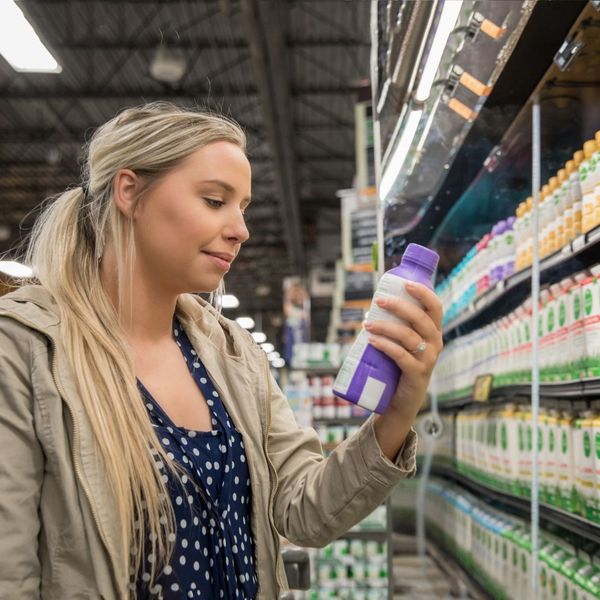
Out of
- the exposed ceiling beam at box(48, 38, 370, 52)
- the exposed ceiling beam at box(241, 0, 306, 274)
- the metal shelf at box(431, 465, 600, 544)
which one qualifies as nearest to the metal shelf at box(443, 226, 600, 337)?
the metal shelf at box(431, 465, 600, 544)

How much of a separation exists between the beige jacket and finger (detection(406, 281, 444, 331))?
289 mm

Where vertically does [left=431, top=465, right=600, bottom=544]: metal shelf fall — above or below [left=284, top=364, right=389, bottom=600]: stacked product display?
above

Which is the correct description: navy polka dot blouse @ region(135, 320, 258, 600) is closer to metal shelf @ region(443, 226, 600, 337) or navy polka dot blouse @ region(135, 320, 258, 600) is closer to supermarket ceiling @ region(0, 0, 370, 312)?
metal shelf @ region(443, 226, 600, 337)

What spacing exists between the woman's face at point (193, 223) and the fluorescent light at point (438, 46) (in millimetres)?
1133

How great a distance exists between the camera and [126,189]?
60.5 inches

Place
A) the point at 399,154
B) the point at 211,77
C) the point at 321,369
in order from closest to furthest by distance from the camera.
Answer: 1. the point at 399,154
2. the point at 321,369
3. the point at 211,77

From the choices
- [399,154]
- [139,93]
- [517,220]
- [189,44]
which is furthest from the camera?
[139,93]

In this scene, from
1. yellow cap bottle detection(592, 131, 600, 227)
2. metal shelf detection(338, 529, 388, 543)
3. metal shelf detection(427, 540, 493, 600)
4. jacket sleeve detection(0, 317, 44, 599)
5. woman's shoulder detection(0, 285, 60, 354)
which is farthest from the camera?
metal shelf detection(338, 529, 388, 543)

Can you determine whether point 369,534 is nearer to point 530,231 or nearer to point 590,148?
point 530,231

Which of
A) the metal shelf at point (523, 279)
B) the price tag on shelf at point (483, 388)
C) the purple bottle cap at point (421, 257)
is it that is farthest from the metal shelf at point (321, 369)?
the purple bottle cap at point (421, 257)

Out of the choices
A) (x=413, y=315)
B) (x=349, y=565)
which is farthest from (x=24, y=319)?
(x=349, y=565)

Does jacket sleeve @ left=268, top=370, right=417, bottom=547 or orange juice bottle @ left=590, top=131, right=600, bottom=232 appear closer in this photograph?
jacket sleeve @ left=268, top=370, right=417, bottom=547

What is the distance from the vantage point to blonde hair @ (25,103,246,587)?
1322 mm

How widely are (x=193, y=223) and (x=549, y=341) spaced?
5.77 feet
